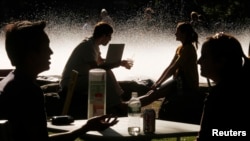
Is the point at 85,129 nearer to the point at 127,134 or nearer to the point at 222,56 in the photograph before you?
the point at 127,134

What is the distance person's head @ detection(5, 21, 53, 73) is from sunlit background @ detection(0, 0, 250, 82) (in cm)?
761

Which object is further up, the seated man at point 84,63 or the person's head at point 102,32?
the person's head at point 102,32

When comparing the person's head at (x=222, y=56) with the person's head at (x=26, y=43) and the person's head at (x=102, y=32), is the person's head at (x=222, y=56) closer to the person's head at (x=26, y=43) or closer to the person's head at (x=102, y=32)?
the person's head at (x=26, y=43)

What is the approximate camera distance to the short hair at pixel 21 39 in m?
3.62

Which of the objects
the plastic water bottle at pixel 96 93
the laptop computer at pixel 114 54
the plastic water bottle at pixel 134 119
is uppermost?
the laptop computer at pixel 114 54

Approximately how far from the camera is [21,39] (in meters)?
3.63

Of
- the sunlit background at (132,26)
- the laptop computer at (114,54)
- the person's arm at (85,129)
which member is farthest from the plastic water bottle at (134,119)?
the sunlit background at (132,26)

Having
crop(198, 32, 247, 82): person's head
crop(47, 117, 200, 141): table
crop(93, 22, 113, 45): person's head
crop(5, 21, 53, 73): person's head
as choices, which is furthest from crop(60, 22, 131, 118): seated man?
crop(5, 21, 53, 73): person's head

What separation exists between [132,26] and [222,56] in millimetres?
29990

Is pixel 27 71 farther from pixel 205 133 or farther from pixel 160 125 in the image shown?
pixel 160 125

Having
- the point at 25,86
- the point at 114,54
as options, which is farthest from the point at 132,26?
the point at 25,86

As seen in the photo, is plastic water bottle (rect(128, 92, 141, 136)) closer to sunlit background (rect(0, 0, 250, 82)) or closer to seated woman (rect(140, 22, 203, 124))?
seated woman (rect(140, 22, 203, 124))

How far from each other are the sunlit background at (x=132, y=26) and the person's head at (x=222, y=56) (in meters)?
7.23

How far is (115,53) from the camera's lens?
8.85 m
